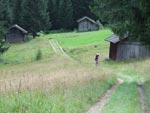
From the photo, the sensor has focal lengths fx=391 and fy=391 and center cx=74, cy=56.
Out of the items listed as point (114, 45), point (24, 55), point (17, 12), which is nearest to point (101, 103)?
point (114, 45)

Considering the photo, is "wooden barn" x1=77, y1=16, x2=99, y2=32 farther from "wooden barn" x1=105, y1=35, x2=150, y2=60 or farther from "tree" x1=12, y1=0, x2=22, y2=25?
"wooden barn" x1=105, y1=35, x2=150, y2=60

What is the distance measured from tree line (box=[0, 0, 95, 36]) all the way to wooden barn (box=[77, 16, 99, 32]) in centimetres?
435

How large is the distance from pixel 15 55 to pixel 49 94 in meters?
53.1

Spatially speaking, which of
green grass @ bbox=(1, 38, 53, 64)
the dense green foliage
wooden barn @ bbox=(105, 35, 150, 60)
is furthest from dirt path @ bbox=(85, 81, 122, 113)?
green grass @ bbox=(1, 38, 53, 64)

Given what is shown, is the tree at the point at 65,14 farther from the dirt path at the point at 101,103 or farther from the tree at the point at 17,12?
the dirt path at the point at 101,103

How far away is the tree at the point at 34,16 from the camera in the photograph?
94875mm

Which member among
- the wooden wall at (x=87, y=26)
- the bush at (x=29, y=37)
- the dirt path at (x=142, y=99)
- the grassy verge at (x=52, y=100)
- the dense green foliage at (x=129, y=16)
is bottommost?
Answer: the bush at (x=29, y=37)

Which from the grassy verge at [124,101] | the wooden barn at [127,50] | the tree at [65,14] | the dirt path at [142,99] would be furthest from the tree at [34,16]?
the grassy verge at [124,101]

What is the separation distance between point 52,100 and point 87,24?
9518 centimetres

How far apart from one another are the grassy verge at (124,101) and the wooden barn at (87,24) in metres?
84.1

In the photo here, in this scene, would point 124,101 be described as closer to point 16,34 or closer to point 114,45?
point 114,45

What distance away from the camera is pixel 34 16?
312 feet

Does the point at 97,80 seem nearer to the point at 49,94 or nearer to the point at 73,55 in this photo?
the point at 49,94

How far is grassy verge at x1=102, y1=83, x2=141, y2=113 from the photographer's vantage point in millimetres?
15586
